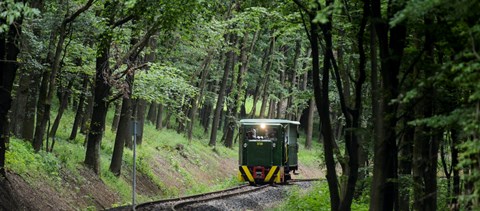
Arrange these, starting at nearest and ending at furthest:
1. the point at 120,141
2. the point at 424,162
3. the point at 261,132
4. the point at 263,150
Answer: the point at 424,162
the point at 120,141
the point at 263,150
the point at 261,132

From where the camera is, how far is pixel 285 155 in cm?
3067

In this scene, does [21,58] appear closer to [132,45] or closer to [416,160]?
[132,45]

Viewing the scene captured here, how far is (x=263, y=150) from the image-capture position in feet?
98.8

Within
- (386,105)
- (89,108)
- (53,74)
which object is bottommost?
(386,105)

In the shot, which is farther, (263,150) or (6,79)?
(263,150)

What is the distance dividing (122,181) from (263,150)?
8071 millimetres

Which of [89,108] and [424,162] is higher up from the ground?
[89,108]

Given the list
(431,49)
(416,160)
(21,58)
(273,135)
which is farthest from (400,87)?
(273,135)

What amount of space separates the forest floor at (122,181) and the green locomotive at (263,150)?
1521mm

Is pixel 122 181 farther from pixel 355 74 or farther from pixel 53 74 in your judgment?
pixel 355 74

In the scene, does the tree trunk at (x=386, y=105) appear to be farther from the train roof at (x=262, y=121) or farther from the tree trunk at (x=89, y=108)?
the train roof at (x=262, y=121)

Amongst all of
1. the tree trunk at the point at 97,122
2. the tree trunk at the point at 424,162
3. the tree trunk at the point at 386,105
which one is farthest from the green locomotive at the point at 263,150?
the tree trunk at the point at 386,105

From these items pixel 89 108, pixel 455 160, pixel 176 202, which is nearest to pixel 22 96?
pixel 176 202

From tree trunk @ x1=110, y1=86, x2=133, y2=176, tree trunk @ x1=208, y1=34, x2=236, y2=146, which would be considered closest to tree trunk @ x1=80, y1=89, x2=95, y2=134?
tree trunk @ x1=110, y1=86, x2=133, y2=176
